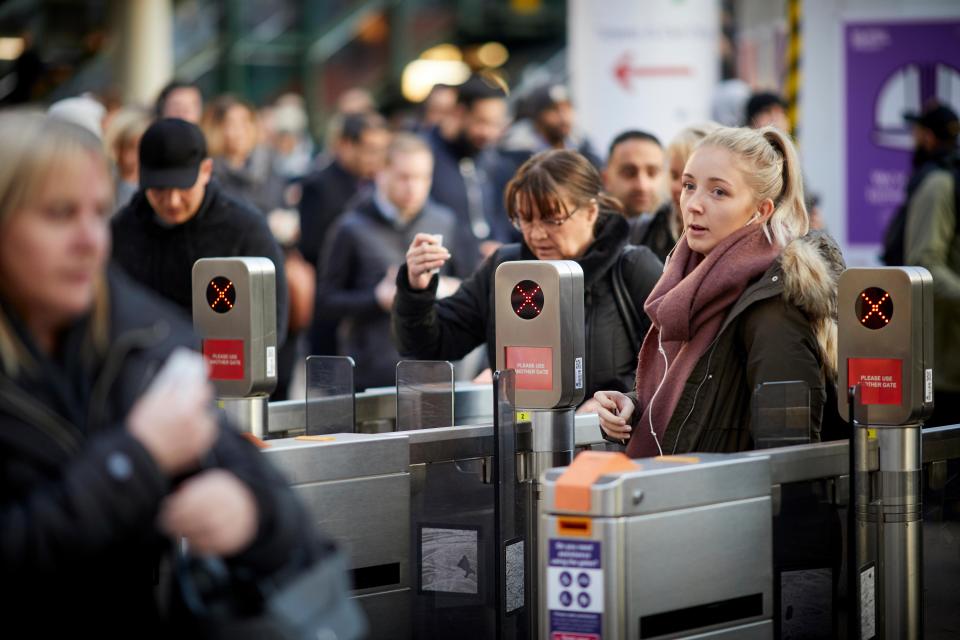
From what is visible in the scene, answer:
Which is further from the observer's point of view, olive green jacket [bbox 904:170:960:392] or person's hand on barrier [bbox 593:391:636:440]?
olive green jacket [bbox 904:170:960:392]

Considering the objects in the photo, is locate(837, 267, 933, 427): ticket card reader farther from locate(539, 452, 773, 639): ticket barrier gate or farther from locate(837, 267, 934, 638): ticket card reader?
locate(539, 452, 773, 639): ticket barrier gate

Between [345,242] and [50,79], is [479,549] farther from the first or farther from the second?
[50,79]

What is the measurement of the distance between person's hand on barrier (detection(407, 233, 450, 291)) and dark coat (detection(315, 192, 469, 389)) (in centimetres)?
262

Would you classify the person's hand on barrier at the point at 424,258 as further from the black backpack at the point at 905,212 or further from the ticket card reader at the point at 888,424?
the black backpack at the point at 905,212

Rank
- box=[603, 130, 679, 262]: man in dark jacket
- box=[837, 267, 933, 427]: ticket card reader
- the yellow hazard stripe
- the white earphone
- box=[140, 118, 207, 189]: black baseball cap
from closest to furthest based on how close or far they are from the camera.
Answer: box=[837, 267, 933, 427]: ticket card reader, the white earphone, box=[140, 118, 207, 189]: black baseball cap, box=[603, 130, 679, 262]: man in dark jacket, the yellow hazard stripe

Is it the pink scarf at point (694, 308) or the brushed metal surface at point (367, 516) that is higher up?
the pink scarf at point (694, 308)

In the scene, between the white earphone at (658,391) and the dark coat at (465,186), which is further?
the dark coat at (465,186)

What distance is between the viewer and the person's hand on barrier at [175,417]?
2178mm

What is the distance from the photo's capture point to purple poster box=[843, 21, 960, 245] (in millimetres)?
8570

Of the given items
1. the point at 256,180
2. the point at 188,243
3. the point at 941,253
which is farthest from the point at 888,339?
the point at 256,180

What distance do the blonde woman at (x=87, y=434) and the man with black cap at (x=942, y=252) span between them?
537cm

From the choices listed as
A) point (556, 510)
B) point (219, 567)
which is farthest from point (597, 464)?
point (219, 567)

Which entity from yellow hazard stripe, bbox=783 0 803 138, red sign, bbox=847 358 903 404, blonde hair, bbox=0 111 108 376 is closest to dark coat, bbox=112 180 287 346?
red sign, bbox=847 358 903 404

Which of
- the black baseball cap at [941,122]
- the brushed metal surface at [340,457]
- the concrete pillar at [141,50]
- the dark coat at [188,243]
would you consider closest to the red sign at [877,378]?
the brushed metal surface at [340,457]
